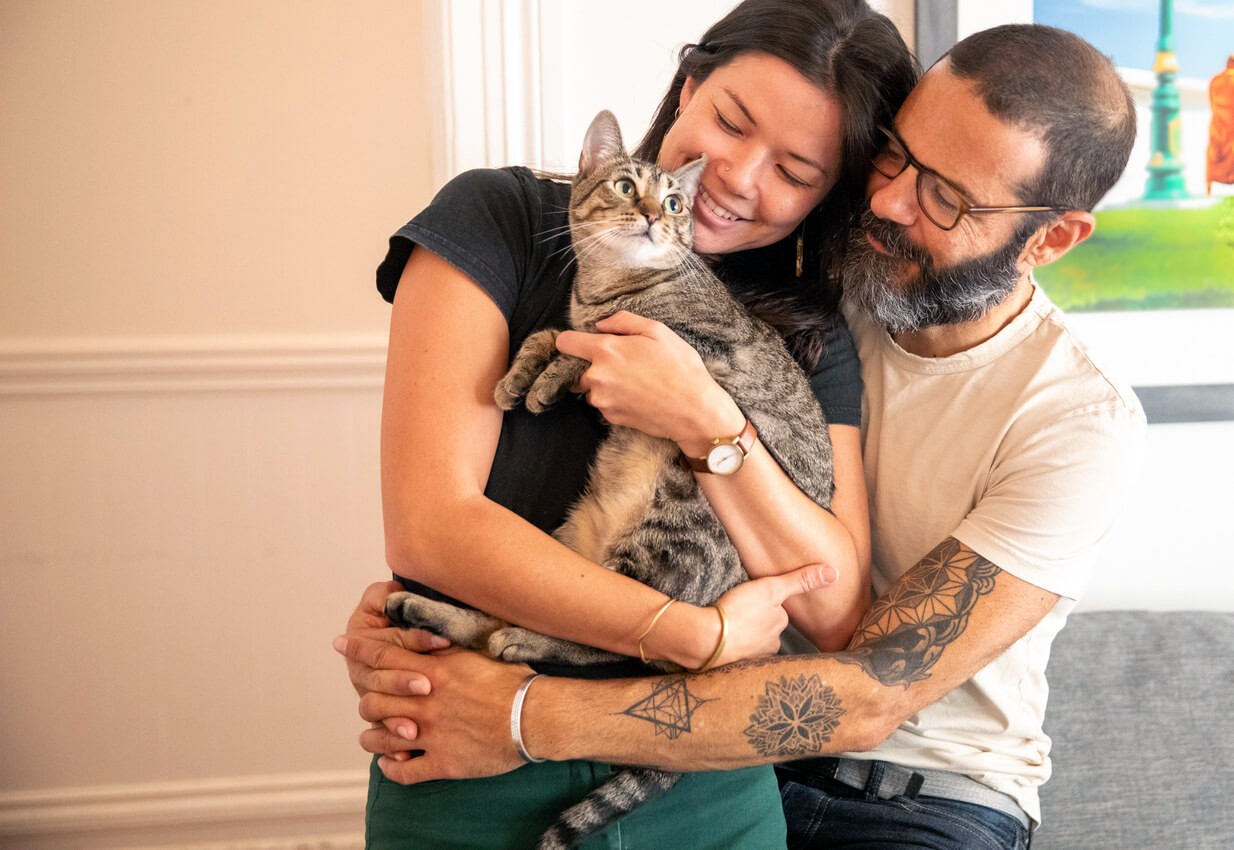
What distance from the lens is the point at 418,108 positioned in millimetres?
2068

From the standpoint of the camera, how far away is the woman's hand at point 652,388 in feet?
4.06

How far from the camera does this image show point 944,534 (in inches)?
58.3

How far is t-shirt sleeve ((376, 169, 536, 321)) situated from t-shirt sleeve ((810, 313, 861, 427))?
52cm

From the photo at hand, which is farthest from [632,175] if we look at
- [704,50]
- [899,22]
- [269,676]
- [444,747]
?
[269,676]

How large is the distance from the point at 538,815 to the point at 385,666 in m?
0.30

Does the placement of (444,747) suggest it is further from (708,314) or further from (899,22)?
(899,22)

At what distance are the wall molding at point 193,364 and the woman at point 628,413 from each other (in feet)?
2.69

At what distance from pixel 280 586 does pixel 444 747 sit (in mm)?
1187

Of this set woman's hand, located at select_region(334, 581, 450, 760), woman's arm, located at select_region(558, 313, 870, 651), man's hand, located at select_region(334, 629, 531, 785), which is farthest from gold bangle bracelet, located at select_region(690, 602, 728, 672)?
woman's hand, located at select_region(334, 581, 450, 760)

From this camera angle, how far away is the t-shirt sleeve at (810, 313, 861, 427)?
144 centimetres

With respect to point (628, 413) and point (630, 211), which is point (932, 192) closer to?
point (630, 211)

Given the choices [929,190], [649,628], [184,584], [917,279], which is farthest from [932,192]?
[184,584]

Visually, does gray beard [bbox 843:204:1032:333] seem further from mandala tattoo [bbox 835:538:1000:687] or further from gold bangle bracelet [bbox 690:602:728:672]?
gold bangle bracelet [bbox 690:602:728:672]

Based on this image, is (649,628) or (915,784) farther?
(915,784)
